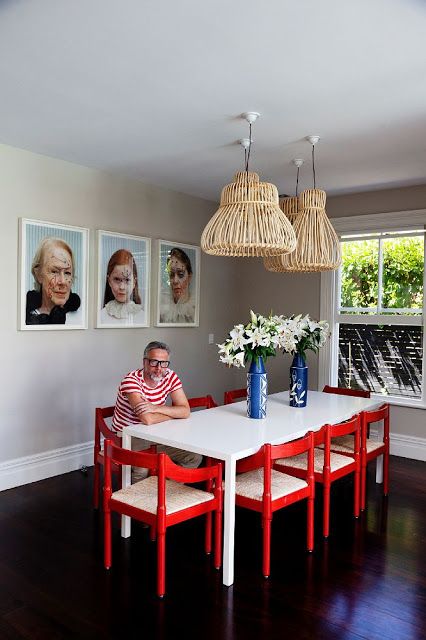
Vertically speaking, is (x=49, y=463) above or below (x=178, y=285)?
below

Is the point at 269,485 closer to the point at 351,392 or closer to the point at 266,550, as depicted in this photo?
the point at 266,550

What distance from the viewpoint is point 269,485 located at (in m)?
2.66

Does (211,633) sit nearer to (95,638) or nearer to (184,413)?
(95,638)

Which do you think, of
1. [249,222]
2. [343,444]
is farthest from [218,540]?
[249,222]

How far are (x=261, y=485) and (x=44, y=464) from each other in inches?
82.3

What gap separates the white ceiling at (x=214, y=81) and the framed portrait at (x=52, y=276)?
24.1 inches

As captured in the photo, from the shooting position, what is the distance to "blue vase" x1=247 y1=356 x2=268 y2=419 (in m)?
3.32

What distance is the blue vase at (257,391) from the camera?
3318 mm

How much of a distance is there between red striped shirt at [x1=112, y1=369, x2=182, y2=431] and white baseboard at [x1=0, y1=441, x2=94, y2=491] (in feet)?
3.50

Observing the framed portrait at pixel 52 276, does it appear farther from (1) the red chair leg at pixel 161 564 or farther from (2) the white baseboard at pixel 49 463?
(1) the red chair leg at pixel 161 564

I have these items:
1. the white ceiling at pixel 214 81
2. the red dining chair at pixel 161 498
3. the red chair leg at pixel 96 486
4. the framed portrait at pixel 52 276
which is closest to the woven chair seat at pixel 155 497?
the red dining chair at pixel 161 498

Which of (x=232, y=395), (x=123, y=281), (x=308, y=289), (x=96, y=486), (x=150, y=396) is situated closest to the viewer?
(x=150, y=396)

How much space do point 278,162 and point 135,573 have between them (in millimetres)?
3089

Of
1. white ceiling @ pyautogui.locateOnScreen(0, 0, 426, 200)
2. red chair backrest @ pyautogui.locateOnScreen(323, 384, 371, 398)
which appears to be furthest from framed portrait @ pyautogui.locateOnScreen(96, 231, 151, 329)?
red chair backrest @ pyautogui.locateOnScreen(323, 384, 371, 398)
